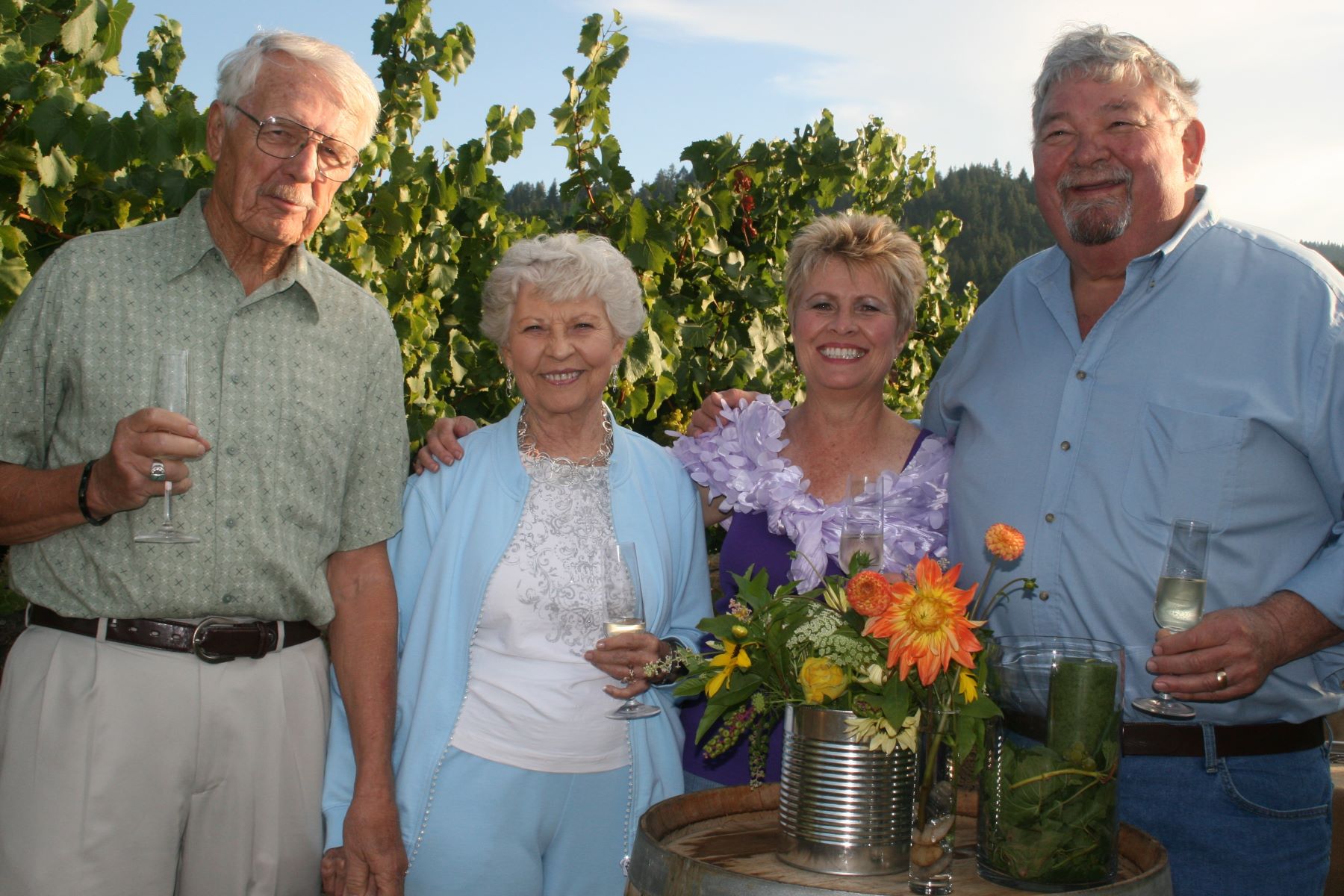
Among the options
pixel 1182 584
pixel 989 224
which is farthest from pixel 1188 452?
pixel 989 224

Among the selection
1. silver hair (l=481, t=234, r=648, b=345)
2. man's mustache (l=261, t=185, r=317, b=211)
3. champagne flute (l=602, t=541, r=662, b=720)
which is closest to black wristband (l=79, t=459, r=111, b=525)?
man's mustache (l=261, t=185, r=317, b=211)

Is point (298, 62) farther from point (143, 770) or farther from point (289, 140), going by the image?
point (143, 770)

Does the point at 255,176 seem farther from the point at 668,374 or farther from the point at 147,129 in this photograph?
the point at 668,374

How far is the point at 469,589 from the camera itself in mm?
2727

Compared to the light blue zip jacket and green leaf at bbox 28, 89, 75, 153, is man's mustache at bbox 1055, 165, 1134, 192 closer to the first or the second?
the light blue zip jacket

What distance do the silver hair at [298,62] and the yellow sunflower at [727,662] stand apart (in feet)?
4.58

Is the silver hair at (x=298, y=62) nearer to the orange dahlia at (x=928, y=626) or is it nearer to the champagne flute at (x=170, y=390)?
the champagne flute at (x=170, y=390)

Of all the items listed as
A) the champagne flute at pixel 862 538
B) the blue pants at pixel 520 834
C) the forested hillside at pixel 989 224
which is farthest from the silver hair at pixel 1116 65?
the forested hillside at pixel 989 224

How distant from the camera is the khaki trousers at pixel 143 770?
7.52ft

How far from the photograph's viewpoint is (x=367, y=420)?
2.71 m

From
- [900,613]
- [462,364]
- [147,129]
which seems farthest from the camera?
[462,364]

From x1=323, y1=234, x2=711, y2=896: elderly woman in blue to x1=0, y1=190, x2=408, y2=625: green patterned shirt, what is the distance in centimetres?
25

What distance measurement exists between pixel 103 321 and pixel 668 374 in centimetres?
337

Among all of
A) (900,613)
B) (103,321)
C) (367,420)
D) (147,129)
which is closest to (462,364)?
(147,129)
